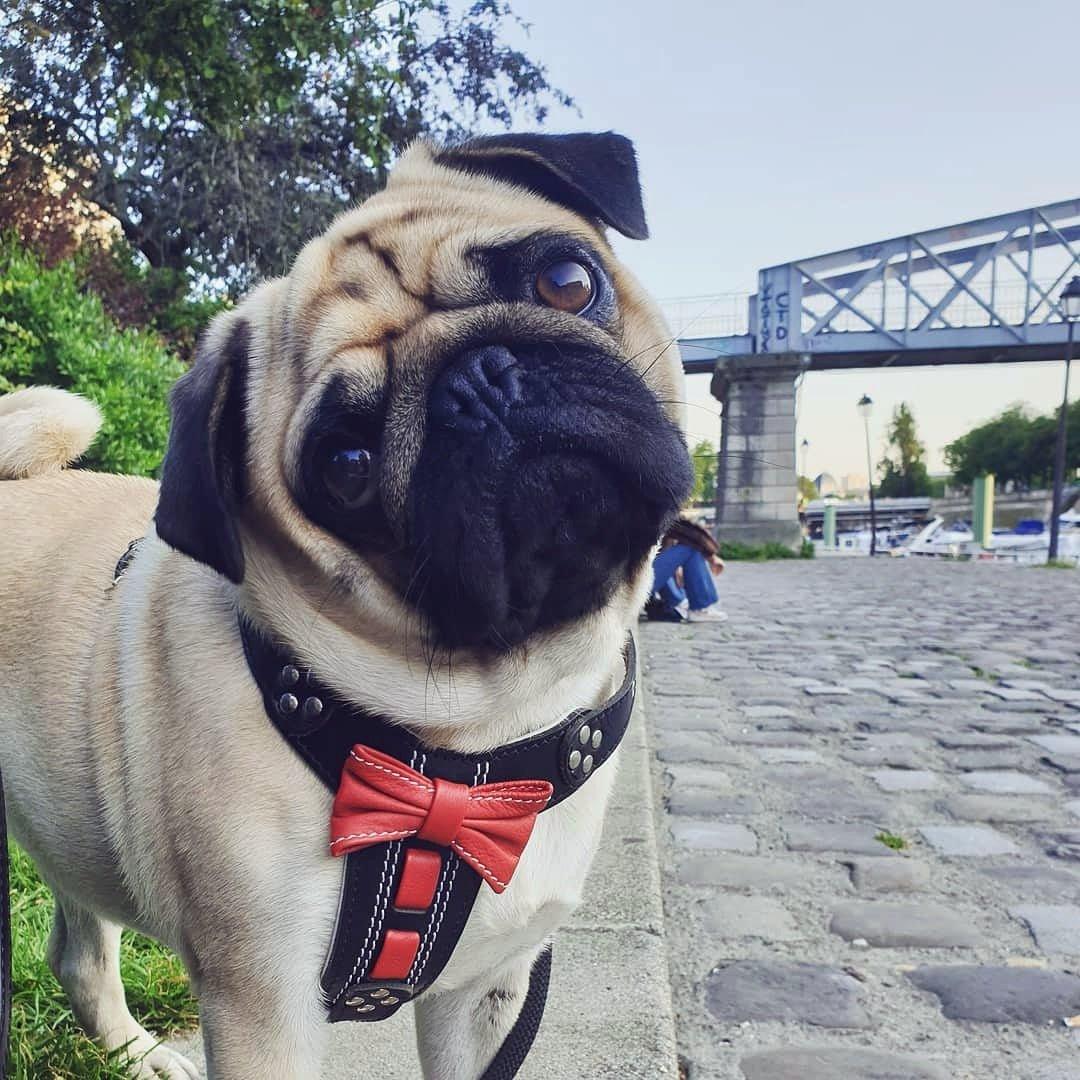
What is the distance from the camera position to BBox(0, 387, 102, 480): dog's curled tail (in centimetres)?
255

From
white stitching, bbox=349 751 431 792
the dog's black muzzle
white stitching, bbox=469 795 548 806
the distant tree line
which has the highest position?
the distant tree line

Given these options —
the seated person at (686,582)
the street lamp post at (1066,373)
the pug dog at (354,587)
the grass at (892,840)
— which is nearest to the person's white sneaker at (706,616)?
the seated person at (686,582)

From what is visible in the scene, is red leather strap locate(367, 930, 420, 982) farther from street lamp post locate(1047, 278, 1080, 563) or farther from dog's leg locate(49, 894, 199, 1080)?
street lamp post locate(1047, 278, 1080, 563)

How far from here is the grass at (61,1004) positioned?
2209 millimetres

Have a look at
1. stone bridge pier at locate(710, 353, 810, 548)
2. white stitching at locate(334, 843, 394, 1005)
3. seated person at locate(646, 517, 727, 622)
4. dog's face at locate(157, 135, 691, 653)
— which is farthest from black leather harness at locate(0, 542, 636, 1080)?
stone bridge pier at locate(710, 353, 810, 548)

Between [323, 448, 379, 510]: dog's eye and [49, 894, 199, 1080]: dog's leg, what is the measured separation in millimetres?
1286

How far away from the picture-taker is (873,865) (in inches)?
143

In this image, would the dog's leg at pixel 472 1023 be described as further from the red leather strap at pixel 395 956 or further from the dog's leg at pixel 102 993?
the dog's leg at pixel 102 993

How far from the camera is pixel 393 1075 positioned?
222cm

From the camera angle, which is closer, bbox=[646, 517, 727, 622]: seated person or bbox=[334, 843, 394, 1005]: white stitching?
bbox=[334, 843, 394, 1005]: white stitching

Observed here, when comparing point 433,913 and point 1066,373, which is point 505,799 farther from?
point 1066,373

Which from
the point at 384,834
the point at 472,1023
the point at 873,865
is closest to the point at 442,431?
the point at 384,834

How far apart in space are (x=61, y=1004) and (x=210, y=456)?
5.50 feet

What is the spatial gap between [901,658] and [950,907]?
17.9 ft
